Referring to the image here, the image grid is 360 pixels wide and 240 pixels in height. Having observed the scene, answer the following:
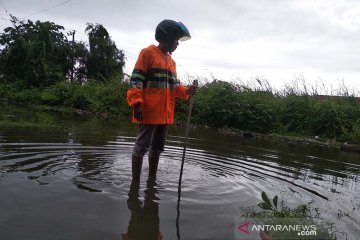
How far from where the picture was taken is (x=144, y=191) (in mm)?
3625

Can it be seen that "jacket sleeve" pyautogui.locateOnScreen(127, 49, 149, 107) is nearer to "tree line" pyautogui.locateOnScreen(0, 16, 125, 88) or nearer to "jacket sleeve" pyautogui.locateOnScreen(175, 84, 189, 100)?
"jacket sleeve" pyautogui.locateOnScreen(175, 84, 189, 100)

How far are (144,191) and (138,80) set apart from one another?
3.70 ft

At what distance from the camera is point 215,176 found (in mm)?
4559

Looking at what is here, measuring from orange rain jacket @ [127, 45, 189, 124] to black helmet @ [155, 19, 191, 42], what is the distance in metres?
0.15

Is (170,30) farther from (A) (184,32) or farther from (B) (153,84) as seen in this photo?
(B) (153,84)

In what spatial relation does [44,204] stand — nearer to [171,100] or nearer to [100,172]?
[100,172]

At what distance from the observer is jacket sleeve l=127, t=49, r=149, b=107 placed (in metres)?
3.59

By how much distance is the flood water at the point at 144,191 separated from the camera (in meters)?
2.67

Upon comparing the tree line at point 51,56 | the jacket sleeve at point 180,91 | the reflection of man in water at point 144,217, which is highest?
the tree line at point 51,56

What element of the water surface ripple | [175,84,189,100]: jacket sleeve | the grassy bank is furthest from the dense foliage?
[175,84,189,100]: jacket sleeve

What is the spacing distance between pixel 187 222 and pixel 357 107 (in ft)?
35.0

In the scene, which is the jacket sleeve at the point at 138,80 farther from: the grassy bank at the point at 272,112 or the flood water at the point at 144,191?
the grassy bank at the point at 272,112
